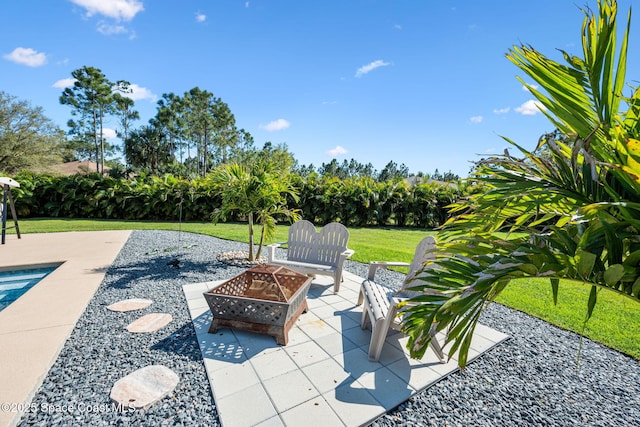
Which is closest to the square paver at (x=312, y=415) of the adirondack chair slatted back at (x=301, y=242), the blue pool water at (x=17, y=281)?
the adirondack chair slatted back at (x=301, y=242)

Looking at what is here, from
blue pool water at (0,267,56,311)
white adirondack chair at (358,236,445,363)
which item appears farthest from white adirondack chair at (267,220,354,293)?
blue pool water at (0,267,56,311)

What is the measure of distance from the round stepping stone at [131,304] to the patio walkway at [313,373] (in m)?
0.73

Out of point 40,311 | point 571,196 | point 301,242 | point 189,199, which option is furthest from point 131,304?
point 189,199

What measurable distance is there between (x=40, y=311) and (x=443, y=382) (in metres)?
4.38

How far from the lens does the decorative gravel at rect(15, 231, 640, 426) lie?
197cm

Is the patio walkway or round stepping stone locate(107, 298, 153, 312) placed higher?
the patio walkway

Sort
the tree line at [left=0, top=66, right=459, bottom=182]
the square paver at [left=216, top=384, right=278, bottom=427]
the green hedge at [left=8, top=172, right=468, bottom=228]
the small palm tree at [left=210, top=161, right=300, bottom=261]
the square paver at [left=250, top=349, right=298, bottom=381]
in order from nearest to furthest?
the square paver at [left=216, top=384, right=278, bottom=427] → the square paver at [left=250, top=349, right=298, bottom=381] → the small palm tree at [left=210, top=161, right=300, bottom=261] → the green hedge at [left=8, top=172, right=468, bottom=228] → the tree line at [left=0, top=66, right=459, bottom=182]

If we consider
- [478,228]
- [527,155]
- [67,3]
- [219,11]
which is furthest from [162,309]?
[67,3]

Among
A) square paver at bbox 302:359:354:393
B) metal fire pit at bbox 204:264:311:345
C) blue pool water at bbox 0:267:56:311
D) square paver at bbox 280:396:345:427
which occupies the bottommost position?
blue pool water at bbox 0:267:56:311

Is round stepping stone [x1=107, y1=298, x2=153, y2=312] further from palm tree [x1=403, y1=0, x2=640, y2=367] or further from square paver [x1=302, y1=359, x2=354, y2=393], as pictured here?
palm tree [x1=403, y1=0, x2=640, y2=367]

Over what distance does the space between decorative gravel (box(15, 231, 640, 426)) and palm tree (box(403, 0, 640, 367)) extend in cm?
127

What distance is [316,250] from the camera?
494 cm

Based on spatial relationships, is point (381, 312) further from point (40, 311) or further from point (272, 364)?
point (40, 311)

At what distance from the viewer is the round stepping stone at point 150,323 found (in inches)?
120
